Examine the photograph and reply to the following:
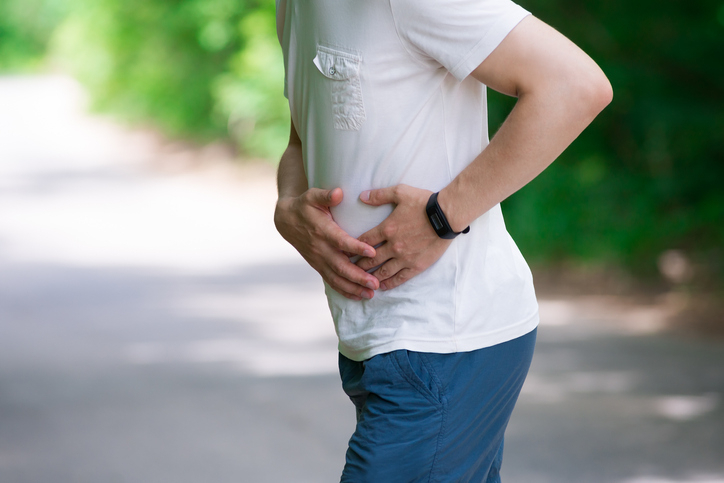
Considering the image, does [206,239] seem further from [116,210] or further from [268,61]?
[268,61]

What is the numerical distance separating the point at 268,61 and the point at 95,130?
1033 cm

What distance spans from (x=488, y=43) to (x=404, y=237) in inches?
15.1

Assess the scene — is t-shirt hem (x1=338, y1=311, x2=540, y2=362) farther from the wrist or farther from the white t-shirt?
the wrist

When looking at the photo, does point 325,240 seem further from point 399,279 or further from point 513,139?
point 513,139

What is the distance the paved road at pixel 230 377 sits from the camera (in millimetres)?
3878

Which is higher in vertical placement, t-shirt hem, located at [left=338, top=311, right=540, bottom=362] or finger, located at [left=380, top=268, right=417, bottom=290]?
finger, located at [left=380, top=268, right=417, bottom=290]

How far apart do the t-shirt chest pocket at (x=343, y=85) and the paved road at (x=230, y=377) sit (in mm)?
2512

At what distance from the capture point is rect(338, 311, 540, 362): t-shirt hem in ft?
5.00

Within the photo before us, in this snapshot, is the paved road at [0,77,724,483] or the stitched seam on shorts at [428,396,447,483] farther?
the paved road at [0,77,724,483]

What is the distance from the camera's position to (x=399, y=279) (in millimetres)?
1561

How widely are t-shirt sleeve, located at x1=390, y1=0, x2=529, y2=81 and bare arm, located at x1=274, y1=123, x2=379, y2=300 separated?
1.12 feet

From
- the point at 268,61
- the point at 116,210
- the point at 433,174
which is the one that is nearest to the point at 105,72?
the point at 268,61

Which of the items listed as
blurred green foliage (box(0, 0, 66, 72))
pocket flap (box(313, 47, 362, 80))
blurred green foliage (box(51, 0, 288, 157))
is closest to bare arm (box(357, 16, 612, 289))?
pocket flap (box(313, 47, 362, 80))

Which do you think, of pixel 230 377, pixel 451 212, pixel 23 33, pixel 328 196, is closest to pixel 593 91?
pixel 451 212
